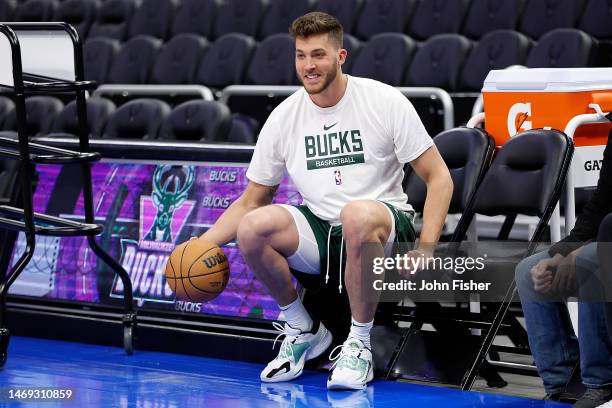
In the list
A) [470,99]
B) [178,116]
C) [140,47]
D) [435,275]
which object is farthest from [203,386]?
[140,47]

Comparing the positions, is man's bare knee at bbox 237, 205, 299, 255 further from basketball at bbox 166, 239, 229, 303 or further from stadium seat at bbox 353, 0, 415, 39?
stadium seat at bbox 353, 0, 415, 39

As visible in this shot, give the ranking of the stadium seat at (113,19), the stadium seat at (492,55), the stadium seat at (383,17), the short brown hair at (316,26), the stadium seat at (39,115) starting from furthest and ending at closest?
the stadium seat at (113,19) < the stadium seat at (383,17) < the stadium seat at (39,115) < the stadium seat at (492,55) < the short brown hair at (316,26)

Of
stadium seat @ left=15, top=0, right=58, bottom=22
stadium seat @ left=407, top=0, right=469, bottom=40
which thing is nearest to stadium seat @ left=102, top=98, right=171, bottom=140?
stadium seat @ left=407, top=0, right=469, bottom=40

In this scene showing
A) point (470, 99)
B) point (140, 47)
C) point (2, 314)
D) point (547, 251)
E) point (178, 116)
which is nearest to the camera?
point (547, 251)

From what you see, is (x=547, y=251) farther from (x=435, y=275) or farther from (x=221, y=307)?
(x=221, y=307)

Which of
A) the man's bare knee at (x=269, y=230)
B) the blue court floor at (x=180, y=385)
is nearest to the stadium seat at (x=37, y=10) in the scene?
the blue court floor at (x=180, y=385)

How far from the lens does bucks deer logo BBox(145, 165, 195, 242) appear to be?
17.9ft

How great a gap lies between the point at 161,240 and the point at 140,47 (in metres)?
5.17

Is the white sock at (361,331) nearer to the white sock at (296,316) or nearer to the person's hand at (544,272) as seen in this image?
the white sock at (296,316)

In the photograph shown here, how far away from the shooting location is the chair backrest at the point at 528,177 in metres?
4.62

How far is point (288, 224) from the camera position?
4598mm

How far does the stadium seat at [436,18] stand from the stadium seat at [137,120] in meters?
2.60

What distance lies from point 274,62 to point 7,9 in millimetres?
4175

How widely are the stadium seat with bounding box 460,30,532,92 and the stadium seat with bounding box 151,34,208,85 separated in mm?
2664
